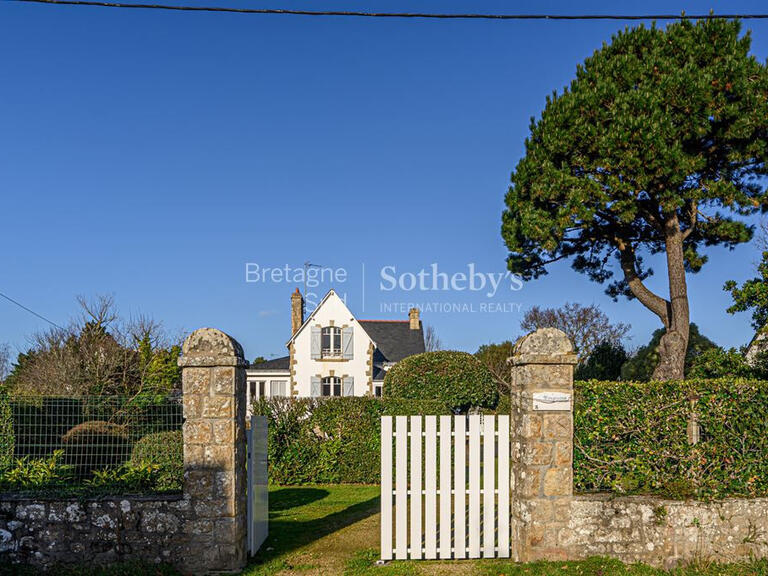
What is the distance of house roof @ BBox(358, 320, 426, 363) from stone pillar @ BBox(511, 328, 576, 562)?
77.9 ft

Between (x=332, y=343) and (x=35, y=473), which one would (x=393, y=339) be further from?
(x=35, y=473)

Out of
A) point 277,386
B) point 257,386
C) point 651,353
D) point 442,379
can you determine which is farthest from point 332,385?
point 651,353

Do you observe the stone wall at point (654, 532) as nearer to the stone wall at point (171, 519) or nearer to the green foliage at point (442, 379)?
the stone wall at point (171, 519)

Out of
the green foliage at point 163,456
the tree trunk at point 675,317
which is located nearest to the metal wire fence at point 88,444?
the green foliage at point 163,456

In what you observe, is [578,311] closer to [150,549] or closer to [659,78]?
[659,78]

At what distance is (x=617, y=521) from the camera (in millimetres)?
5949

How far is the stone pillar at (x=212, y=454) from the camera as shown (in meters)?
5.69

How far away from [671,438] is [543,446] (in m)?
1.43

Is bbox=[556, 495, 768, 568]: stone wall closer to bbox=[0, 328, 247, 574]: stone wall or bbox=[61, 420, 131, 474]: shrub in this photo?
bbox=[0, 328, 247, 574]: stone wall

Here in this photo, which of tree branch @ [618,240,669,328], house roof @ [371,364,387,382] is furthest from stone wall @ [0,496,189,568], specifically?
house roof @ [371,364,387,382]

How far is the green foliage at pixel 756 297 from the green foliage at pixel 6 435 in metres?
13.4

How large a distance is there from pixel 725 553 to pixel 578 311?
30.7 metres

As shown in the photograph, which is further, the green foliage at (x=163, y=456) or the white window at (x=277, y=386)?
the white window at (x=277, y=386)

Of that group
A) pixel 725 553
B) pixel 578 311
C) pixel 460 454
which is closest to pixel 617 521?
pixel 725 553
